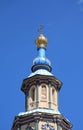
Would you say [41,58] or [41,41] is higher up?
[41,41]

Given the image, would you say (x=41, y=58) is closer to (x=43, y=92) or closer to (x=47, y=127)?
(x=43, y=92)

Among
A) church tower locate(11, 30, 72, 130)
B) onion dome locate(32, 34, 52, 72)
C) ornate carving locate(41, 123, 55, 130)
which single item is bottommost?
ornate carving locate(41, 123, 55, 130)

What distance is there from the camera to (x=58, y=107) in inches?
1515

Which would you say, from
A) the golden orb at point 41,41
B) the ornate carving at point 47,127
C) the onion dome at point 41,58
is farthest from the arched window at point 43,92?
the golden orb at point 41,41

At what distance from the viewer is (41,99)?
3806 centimetres

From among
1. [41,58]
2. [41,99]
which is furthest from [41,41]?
[41,99]

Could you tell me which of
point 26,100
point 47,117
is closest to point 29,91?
point 26,100

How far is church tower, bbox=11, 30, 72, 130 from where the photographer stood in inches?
1438

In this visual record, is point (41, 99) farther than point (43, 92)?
No

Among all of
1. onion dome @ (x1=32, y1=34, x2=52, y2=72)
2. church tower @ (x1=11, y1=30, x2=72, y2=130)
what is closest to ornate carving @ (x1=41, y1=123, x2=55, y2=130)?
church tower @ (x1=11, y1=30, x2=72, y2=130)

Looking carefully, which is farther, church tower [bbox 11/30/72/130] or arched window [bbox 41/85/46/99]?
arched window [bbox 41/85/46/99]

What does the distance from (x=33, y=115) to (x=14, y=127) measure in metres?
1.78

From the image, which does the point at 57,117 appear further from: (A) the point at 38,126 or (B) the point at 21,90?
(B) the point at 21,90

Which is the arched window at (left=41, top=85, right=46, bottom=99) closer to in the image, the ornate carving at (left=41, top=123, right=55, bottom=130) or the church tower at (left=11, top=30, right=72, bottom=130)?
the church tower at (left=11, top=30, right=72, bottom=130)
